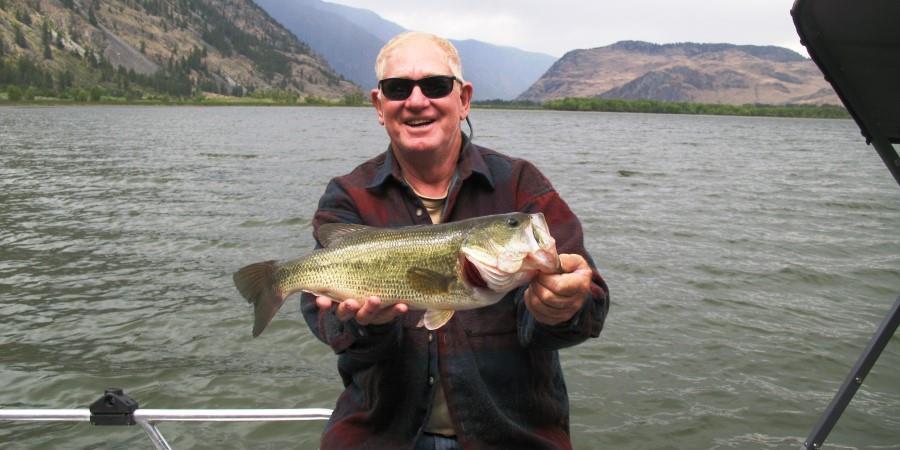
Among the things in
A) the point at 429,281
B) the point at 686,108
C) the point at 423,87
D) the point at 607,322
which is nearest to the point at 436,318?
the point at 429,281

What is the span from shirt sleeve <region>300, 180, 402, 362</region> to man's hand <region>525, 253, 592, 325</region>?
29.9 inches

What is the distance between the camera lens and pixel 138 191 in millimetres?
23109

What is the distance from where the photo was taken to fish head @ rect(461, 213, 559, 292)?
9.57ft

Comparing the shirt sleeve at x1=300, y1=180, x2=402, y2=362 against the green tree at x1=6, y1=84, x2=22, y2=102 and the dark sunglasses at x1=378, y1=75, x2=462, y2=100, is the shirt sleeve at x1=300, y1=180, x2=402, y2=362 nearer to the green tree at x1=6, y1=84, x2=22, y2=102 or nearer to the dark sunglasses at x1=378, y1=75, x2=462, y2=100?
the dark sunglasses at x1=378, y1=75, x2=462, y2=100

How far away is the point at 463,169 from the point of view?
3719 mm

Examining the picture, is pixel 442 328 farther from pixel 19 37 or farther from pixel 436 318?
pixel 19 37

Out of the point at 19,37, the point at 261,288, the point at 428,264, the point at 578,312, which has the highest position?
the point at 19,37

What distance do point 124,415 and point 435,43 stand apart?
2.89 metres

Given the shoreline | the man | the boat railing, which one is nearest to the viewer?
the man

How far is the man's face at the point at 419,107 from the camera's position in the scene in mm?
3615

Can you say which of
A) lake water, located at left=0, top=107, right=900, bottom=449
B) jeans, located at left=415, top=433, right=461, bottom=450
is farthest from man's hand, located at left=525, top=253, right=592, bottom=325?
lake water, located at left=0, top=107, right=900, bottom=449

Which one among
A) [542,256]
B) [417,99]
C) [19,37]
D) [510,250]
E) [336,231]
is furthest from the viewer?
[19,37]

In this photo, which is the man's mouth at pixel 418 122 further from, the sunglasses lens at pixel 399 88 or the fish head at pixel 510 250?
the fish head at pixel 510 250

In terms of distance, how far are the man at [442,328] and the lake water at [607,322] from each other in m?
4.09
